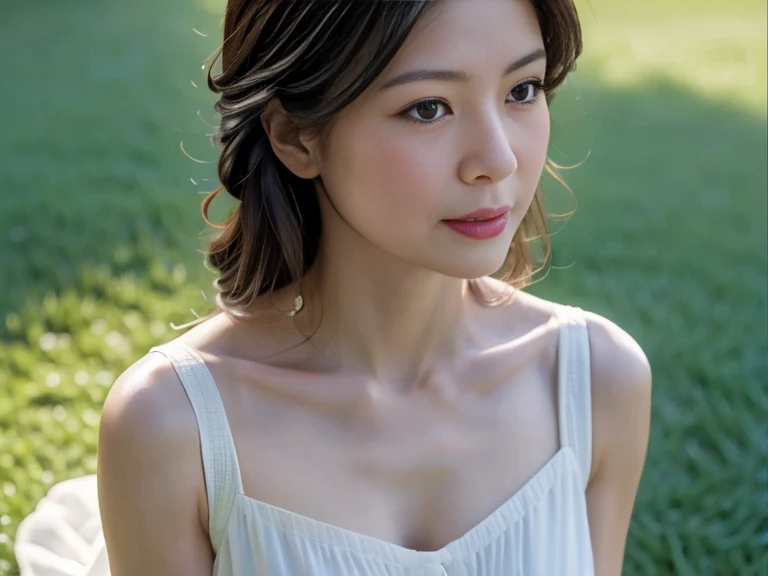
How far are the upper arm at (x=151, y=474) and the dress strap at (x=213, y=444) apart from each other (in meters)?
0.02

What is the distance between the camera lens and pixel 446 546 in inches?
78.2

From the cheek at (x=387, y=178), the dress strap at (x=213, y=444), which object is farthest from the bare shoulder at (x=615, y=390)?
the dress strap at (x=213, y=444)

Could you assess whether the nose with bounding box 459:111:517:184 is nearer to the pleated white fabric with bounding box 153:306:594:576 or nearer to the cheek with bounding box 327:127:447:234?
the cheek with bounding box 327:127:447:234

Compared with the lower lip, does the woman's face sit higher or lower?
higher

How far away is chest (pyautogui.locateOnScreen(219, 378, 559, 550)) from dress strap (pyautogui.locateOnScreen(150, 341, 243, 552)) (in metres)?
0.03

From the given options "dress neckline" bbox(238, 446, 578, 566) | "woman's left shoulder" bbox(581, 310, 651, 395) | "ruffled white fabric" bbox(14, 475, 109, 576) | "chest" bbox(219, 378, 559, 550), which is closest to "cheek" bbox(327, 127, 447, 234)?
"chest" bbox(219, 378, 559, 550)

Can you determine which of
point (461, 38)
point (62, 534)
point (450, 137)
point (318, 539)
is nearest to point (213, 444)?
point (318, 539)

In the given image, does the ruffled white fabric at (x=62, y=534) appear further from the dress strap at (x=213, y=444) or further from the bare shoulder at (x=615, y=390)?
the bare shoulder at (x=615, y=390)

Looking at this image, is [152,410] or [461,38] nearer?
[461,38]

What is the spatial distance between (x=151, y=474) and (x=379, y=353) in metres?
0.51

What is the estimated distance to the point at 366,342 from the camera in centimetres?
211

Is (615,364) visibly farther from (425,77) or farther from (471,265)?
(425,77)

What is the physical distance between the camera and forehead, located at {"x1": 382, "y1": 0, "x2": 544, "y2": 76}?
67.4 inches

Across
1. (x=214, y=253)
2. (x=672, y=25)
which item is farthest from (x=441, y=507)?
(x=672, y=25)
